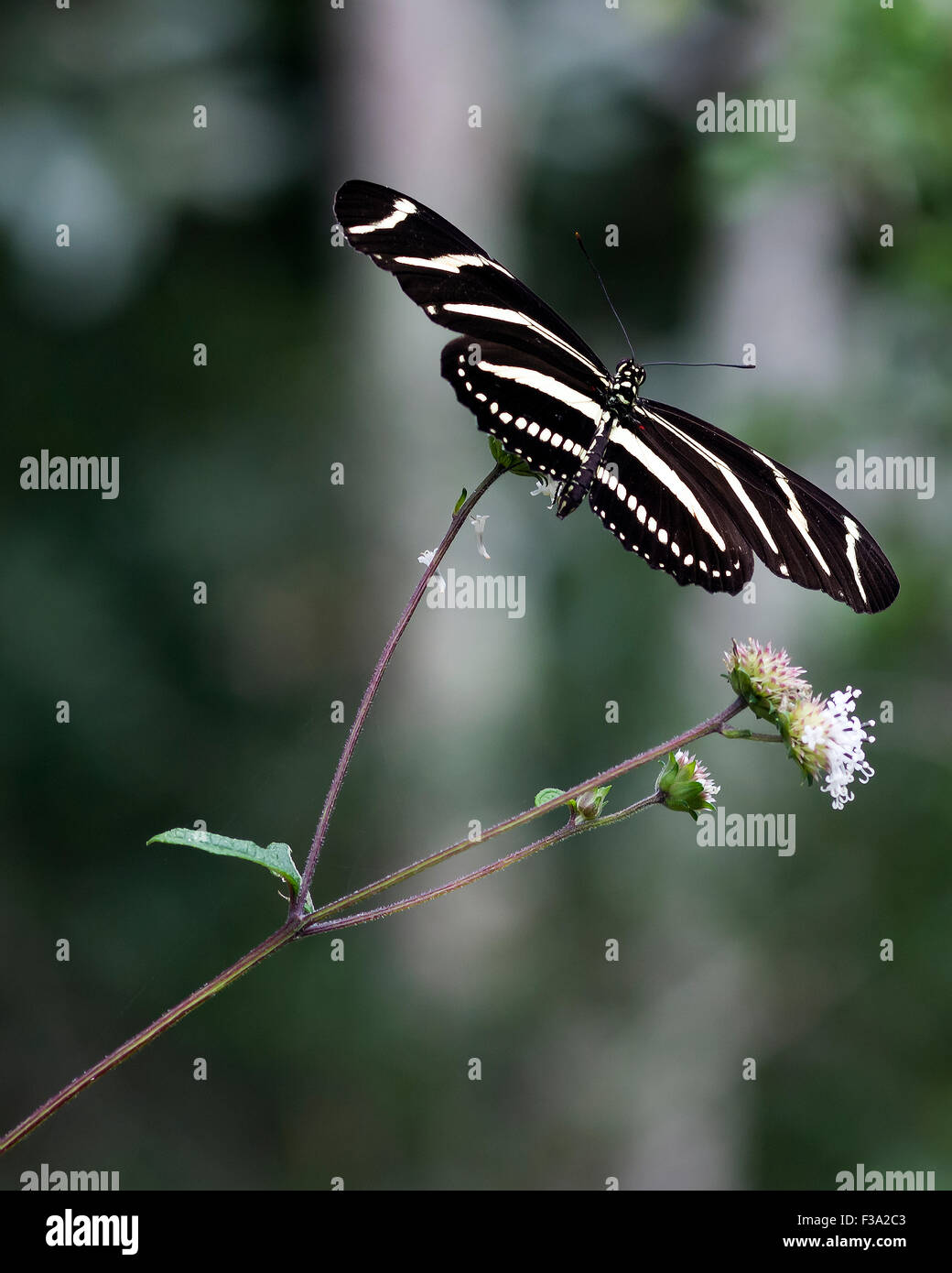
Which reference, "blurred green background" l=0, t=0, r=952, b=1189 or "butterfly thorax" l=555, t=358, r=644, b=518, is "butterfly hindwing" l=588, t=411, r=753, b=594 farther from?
"blurred green background" l=0, t=0, r=952, b=1189

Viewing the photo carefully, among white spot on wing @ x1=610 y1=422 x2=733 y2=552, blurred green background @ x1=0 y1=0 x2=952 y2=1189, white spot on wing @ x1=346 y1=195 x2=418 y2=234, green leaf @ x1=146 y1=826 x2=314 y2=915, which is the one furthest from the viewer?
blurred green background @ x1=0 y1=0 x2=952 y2=1189

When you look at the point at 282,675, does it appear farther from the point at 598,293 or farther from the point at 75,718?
the point at 598,293

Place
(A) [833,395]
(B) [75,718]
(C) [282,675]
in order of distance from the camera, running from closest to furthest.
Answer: (A) [833,395] → (B) [75,718] → (C) [282,675]

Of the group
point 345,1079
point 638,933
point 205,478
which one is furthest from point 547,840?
point 205,478

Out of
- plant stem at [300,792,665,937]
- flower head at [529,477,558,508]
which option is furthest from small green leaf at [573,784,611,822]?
flower head at [529,477,558,508]

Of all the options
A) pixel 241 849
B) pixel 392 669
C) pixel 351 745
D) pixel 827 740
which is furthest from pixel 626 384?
pixel 392 669

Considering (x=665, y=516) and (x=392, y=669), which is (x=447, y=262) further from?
(x=392, y=669)

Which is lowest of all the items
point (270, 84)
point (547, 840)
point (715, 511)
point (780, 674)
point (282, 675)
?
point (547, 840)

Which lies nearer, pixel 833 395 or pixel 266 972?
pixel 833 395
